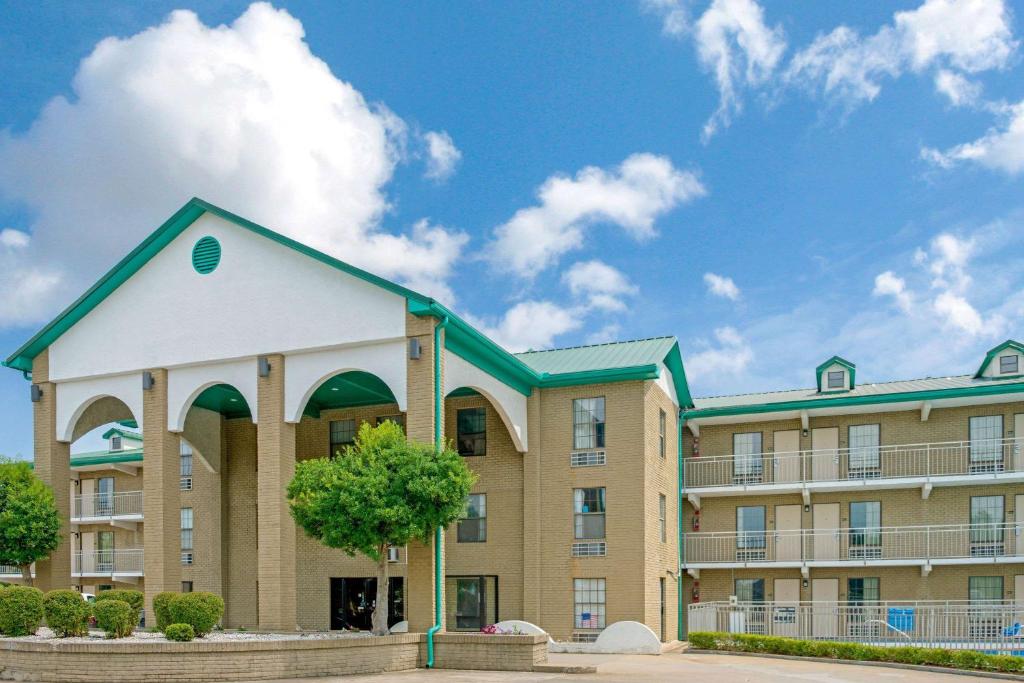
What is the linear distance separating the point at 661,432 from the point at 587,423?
278 cm

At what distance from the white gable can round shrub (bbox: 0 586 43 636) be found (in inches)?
273

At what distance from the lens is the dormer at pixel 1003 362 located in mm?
29875

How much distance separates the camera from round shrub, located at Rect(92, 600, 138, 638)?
69.4 feet

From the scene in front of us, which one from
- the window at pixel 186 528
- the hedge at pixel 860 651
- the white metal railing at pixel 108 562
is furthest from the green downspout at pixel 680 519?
the white metal railing at pixel 108 562

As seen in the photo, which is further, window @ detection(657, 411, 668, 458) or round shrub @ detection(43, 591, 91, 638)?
window @ detection(657, 411, 668, 458)

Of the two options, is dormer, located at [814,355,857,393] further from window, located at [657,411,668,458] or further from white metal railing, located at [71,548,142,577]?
white metal railing, located at [71,548,142,577]

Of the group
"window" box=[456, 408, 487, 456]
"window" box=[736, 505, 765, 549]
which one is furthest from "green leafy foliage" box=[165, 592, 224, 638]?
"window" box=[736, 505, 765, 549]

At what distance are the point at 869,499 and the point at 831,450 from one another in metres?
1.80

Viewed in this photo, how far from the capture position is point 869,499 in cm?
3052

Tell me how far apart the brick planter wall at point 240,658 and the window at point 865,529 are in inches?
507

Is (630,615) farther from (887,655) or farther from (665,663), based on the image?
(887,655)

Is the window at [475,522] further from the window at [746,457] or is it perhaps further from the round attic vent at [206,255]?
the round attic vent at [206,255]

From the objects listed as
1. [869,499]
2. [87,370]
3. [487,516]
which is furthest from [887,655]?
[87,370]

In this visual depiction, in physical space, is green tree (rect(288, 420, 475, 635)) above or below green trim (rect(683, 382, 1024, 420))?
below
